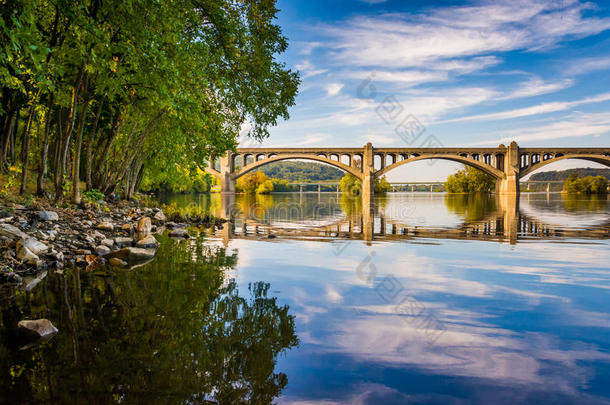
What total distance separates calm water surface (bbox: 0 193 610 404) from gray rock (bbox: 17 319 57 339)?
15cm

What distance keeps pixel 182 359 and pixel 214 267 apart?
470 cm

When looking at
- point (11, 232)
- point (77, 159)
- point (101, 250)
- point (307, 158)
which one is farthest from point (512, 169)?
point (11, 232)

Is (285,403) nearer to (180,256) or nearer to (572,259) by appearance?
(180,256)

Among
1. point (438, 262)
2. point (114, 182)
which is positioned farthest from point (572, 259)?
point (114, 182)

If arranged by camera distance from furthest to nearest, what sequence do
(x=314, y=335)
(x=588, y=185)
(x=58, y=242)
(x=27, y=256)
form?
1. (x=588, y=185)
2. (x=58, y=242)
3. (x=27, y=256)
4. (x=314, y=335)

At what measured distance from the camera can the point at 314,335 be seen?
4.61 meters

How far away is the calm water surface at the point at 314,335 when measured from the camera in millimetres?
3348

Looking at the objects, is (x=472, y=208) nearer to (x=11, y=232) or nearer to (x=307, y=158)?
(x=11, y=232)

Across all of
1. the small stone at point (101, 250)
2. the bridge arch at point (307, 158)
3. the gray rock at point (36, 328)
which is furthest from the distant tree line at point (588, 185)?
the gray rock at point (36, 328)

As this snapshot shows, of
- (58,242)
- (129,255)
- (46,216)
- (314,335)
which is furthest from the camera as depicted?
(46,216)

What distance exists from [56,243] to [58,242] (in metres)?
0.12

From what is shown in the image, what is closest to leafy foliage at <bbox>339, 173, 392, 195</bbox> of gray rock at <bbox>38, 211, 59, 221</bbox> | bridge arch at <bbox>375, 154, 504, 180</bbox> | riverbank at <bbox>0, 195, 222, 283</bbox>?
bridge arch at <bbox>375, 154, 504, 180</bbox>

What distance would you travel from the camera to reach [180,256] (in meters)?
9.56

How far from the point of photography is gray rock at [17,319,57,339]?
4242mm
